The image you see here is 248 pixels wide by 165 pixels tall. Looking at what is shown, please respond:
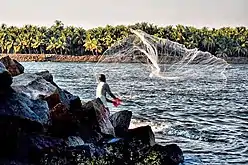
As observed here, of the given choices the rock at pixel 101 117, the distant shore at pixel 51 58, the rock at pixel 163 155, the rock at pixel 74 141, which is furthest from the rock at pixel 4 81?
the distant shore at pixel 51 58

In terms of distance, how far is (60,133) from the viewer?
7332mm

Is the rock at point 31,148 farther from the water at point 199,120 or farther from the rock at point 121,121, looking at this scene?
the water at point 199,120

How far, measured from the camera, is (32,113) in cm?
670

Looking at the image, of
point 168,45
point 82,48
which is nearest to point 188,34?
point 82,48

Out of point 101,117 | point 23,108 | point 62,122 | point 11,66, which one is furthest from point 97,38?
point 23,108

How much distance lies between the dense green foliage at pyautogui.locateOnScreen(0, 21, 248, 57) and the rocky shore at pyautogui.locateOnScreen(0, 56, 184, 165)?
6316cm

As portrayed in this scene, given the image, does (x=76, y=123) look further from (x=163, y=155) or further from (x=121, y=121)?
(x=121, y=121)

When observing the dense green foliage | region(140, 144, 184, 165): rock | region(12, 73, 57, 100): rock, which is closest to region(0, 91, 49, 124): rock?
region(12, 73, 57, 100): rock

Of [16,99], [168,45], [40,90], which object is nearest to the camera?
[16,99]

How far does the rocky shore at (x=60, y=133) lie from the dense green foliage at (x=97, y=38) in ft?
207

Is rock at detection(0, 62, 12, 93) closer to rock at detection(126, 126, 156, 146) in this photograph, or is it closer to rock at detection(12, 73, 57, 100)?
rock at detection(12, 73, 57, 100)

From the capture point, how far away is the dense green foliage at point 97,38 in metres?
78.1

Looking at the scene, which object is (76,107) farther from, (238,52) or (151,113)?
(238,52)

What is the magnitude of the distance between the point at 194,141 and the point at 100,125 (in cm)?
352
